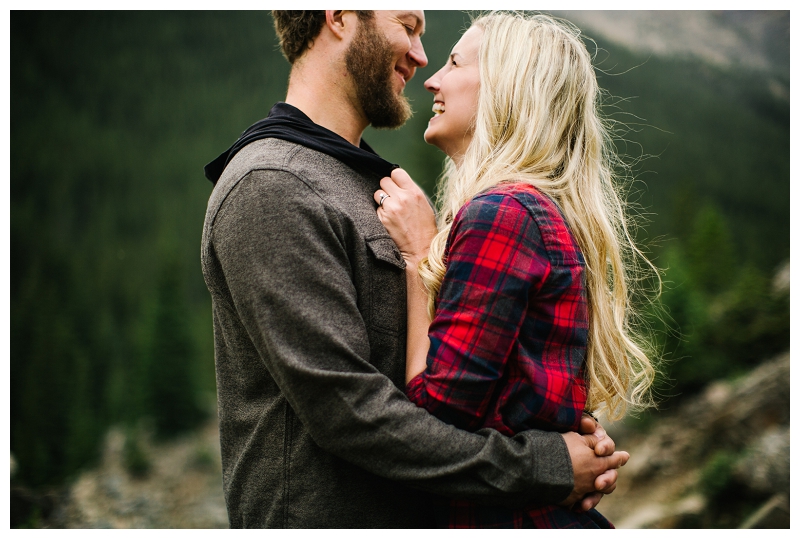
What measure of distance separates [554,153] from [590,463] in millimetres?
792

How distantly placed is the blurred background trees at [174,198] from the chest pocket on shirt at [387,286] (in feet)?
14.4

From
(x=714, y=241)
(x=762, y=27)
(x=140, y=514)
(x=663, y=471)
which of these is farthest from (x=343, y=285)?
(x=140, y=514)

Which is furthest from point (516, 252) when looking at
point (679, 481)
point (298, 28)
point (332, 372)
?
point (679, 481)

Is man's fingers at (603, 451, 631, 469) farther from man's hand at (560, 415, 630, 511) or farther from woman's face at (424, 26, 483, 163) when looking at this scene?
woman's face at (424, 26, 483, 163)

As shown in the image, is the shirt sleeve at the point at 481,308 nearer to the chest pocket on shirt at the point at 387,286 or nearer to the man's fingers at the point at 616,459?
the chest pocket on shirt at the point at 387,286

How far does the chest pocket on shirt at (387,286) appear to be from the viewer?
140 cm

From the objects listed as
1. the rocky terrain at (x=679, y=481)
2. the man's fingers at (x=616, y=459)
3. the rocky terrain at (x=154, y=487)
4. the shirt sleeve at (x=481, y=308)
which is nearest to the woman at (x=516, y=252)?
the shirt sleeve at (x=481, y=308)

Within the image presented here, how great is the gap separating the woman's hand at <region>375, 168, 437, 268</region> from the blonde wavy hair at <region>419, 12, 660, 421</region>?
0.05m

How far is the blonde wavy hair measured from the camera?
1.45 metres

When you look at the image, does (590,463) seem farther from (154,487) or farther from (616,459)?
(154,487)

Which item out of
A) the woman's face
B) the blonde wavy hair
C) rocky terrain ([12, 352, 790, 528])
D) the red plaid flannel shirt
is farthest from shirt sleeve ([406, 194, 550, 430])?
rocky terrain ([12, 352, 790, 528])

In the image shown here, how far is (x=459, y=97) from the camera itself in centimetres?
165

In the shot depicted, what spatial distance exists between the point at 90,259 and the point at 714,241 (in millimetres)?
19379

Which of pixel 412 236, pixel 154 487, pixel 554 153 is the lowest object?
pixel 154 487
